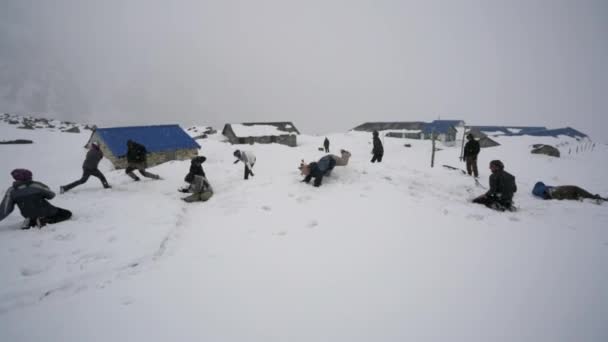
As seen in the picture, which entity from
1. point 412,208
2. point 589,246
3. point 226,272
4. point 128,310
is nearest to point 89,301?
point 128,310

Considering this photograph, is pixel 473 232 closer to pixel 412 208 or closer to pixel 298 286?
pixel 412 208

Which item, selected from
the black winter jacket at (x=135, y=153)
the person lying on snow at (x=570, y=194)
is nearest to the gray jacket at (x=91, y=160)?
the black winter jacket at (x=135, y=153)

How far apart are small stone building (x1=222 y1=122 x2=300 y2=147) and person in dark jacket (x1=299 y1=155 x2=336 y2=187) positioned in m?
34.2

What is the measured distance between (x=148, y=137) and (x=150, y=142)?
0.68 metres

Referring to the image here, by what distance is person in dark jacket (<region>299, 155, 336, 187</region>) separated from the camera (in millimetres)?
8383

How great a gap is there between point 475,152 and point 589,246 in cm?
698

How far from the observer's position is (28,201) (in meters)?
5.38

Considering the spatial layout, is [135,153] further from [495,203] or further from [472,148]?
[472,148]

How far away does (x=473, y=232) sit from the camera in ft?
17.1

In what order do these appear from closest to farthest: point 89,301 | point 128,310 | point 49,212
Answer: point 128,310, point 89,301, point 49,212

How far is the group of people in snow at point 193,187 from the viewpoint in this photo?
5.39 metres

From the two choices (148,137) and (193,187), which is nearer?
(193,187)

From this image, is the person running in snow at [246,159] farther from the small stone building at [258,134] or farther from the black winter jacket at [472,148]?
the small stone building at [258,134]

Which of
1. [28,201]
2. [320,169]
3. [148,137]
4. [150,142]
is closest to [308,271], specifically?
[320,169]
